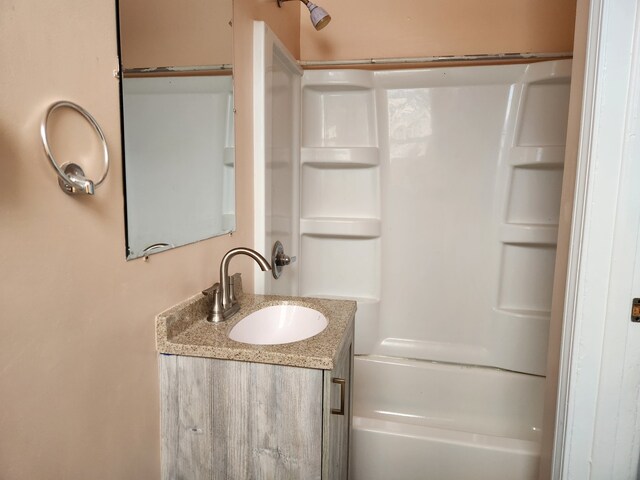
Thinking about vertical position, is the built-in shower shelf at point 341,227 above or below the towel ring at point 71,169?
below

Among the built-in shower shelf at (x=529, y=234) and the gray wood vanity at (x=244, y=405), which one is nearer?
the gray wood vanity at (x=244, y=405)

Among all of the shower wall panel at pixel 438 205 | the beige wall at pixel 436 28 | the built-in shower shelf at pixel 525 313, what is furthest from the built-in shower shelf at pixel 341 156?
the built-in shower shelf at pixel 525 313

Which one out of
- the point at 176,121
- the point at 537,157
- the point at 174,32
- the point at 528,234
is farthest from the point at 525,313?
the point at 174,32

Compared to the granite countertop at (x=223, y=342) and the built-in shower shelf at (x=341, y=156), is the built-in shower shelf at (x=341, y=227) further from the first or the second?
the granite countertop at (x=223, y=342)

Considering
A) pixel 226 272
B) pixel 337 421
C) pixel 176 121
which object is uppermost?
pixel 176 121

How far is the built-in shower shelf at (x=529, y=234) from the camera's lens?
194 cm

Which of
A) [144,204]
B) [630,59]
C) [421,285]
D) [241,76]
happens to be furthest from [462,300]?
[144,204]

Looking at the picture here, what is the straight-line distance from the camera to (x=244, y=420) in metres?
0.94

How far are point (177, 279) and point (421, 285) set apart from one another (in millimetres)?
1440

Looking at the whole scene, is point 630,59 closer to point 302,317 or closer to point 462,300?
point 302,317

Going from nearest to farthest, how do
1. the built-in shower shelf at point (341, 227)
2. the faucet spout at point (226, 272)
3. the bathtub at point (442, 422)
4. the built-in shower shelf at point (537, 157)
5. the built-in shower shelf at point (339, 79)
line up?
the faucet spout at point (226, 272) → the bathtub at point (442, 422) → the built-in shower shelf at point (537, 157) → the built-in shower shelf at point (339, 79) → the built-in shower shelf at point (341, 227)

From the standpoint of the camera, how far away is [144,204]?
897 mm

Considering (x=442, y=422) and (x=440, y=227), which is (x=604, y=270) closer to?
(x=440, y=227)

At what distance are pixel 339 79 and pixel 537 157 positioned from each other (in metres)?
1.02
